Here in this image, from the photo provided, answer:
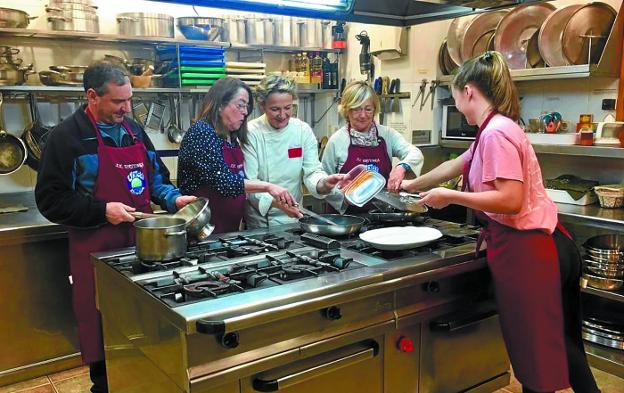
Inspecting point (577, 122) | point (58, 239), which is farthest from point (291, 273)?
point (577, 122)

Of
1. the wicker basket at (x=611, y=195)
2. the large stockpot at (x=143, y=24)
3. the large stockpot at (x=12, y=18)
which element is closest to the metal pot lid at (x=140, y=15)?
the large stockpot at (x=143, y=24)

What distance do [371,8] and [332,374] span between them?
5.19ft

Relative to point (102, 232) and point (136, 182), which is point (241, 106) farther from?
point (102, 232)

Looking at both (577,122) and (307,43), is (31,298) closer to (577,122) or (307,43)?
(307,43)

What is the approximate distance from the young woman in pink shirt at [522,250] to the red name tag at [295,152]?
3.07ft

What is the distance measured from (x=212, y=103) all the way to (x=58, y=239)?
1.16m

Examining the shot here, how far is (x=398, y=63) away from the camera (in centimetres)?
391

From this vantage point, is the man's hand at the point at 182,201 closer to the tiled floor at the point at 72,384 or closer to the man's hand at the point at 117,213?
the man's hand at the point at 117,213

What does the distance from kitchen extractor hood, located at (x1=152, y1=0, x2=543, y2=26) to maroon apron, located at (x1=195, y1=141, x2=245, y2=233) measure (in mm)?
642

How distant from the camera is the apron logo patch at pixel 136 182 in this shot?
2217 millimetres

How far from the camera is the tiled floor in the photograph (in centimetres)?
266

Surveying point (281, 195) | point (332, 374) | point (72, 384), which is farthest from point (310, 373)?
point (72, 384)

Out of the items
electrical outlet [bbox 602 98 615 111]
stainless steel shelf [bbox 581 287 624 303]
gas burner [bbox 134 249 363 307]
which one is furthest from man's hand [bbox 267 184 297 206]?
electrical outlet [bbox 602 98 615 111]

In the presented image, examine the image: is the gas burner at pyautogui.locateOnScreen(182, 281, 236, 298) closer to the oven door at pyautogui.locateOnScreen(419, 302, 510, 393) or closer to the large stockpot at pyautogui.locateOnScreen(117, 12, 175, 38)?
the oven door at pyautogui.locateOnScreen(419, 302, 510, 393)
